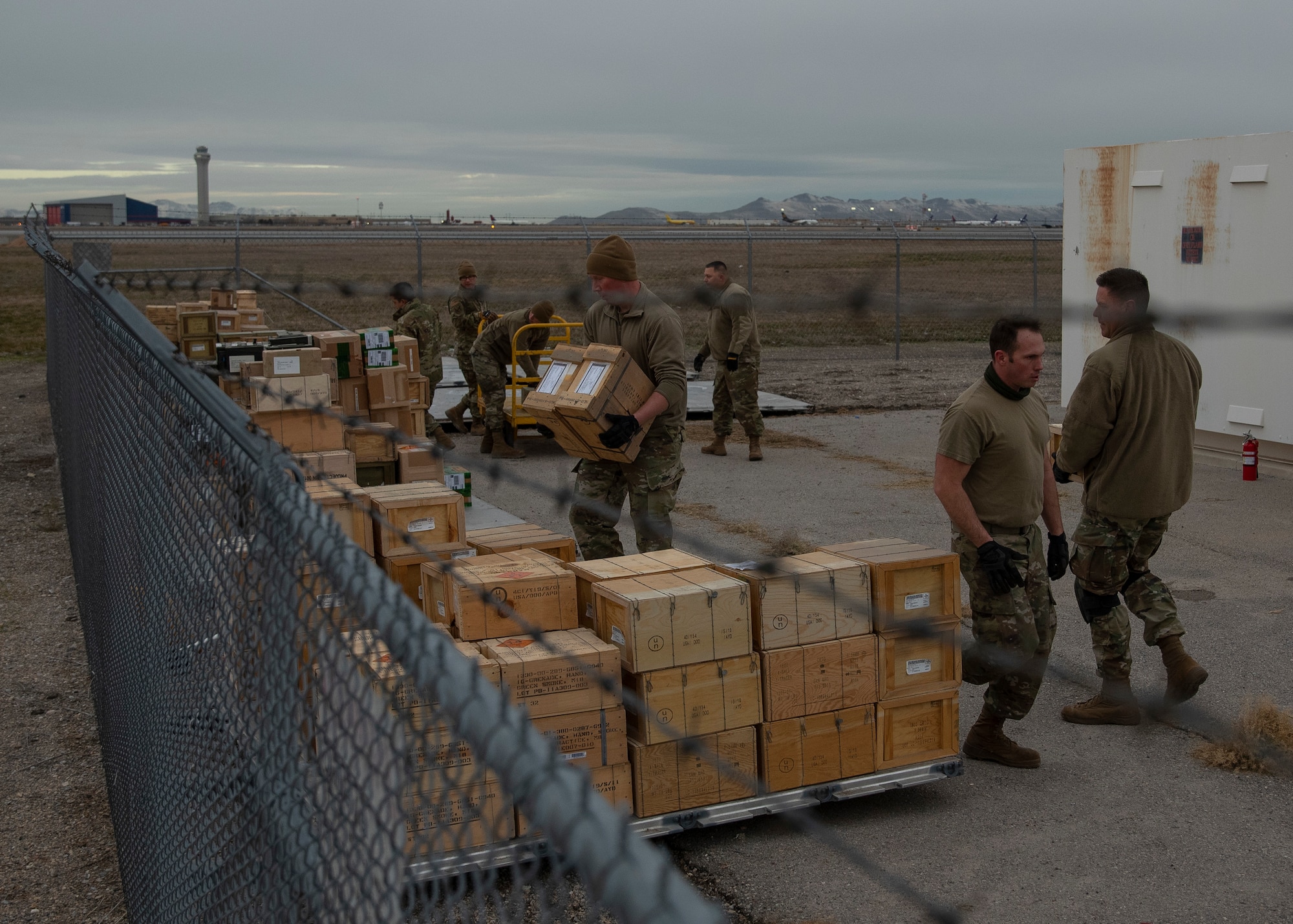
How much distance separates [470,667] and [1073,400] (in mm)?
4761

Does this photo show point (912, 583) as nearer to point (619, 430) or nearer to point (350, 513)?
point (619, 430)

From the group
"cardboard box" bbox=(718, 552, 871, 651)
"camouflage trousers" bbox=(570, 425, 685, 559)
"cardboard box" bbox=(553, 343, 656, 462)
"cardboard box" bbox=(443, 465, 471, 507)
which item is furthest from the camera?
"cardboard box" bbox=(443, 465, 471, 507)

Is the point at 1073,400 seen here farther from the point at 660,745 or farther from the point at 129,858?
the point at 129,858

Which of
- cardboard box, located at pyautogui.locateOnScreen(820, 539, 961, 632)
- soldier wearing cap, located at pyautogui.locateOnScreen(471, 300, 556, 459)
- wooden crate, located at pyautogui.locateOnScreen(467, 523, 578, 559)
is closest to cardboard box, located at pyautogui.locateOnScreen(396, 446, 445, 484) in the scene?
soldier wearing cap, located at pyautogui.locateOnScreen(471, 300, 556, 459)

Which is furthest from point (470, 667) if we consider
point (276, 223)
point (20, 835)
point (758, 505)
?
point (276, 223)

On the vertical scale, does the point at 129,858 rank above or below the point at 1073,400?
below

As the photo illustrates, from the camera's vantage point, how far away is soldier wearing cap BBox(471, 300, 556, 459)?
1262 cm

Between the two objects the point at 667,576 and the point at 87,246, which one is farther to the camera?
the point at 87,246

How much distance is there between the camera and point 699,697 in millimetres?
4578

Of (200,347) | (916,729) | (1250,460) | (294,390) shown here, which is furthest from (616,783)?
(200,347)

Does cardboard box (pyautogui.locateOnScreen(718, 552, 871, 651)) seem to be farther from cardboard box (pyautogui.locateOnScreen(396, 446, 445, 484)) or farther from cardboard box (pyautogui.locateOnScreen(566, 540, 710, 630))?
cardboard box (pyautogui.locateOnScreen(396, 446, 445, 484))

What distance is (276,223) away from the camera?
93938 mm

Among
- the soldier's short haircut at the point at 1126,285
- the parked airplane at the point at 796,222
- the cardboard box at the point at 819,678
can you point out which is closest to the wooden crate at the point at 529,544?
the cardboard box at the point at 819,678

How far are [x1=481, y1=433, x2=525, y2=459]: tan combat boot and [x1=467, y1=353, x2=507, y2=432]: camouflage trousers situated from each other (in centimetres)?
23
